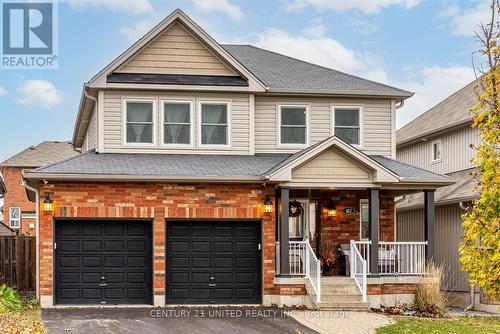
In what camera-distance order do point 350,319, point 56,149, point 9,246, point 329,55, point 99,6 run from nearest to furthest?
point 350,319 → point 9,246 → point 99,6 → point 329,55 → point 56,149

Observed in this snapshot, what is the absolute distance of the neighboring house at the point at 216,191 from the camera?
17.6 m

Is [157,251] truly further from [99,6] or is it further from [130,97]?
[99,6]

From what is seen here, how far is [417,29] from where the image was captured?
86.2ft

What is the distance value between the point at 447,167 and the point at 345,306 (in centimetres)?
887

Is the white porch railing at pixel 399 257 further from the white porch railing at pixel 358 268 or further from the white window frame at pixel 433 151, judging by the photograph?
the white window frame at pixel 433 151

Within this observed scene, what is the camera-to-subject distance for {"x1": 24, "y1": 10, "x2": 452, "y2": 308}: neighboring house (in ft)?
57.6

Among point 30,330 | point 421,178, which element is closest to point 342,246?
point 421,178

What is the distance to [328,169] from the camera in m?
17.9

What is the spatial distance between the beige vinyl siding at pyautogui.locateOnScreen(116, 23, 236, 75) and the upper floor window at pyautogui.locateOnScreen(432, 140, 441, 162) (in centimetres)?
902

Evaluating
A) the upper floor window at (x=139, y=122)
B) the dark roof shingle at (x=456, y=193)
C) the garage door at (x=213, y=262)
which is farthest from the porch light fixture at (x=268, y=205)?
the dark roof shingle at (x=456, y=193)

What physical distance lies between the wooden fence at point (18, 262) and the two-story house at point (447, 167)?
1284 centimetres

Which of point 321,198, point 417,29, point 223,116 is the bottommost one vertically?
point 321,198

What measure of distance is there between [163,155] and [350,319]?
7033 millimetres

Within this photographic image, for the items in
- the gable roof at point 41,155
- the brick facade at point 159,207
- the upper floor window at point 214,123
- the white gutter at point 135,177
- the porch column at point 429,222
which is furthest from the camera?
the gable roof at point 41,155
